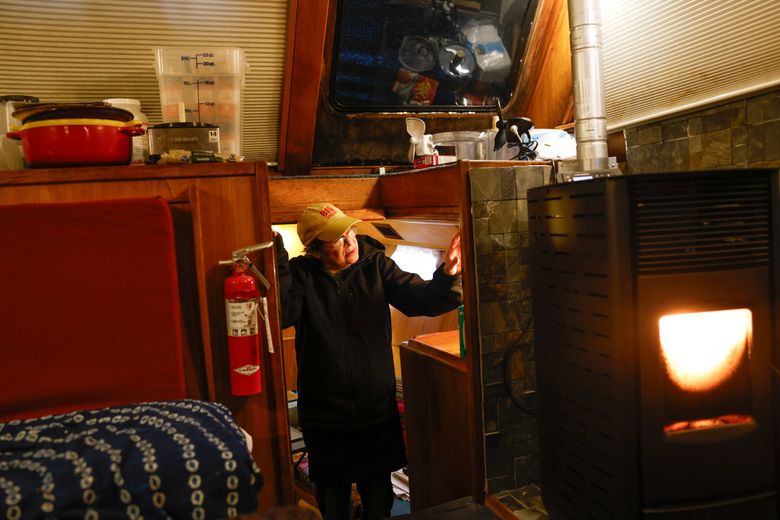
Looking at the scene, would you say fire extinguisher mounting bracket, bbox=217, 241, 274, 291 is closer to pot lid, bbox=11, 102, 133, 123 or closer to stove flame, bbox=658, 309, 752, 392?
pot lid, bbox=11, 102, 133, 123

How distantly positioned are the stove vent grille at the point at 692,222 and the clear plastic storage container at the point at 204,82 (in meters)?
1.41

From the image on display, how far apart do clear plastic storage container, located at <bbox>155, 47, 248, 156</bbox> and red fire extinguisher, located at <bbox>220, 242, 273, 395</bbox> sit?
0.65m

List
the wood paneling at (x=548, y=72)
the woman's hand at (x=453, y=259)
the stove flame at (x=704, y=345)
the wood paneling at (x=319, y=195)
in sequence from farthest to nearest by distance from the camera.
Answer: the wood paneling at (x=548, y=72)
the wood paneling at (x=319, y=195)
the woman's hand at (x=453, y=259)
the stove flame at (x=704, y=345)

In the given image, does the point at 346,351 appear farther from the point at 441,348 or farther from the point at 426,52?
the point at 426,52

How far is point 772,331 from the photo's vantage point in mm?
1666

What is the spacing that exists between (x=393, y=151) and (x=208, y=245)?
6.09ft

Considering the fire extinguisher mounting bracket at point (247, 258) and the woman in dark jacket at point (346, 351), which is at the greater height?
the fire extinguisher mounting bracket at point (247, 258)

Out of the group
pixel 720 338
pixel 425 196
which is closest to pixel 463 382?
pixel 425 196

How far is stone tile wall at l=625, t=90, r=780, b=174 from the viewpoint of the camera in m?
2.02

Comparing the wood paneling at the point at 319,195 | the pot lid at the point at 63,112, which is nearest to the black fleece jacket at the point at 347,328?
the wood paneling at the point at 319,195

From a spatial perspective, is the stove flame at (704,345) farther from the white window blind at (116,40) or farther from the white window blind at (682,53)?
the white window blind at (116,40)

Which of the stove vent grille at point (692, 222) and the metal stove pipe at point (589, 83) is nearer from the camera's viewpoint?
the stove vent grille at point (692, 222)

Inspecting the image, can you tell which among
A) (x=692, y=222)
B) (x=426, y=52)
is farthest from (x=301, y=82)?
(x=692, y=222)

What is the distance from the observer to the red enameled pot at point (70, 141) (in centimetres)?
172
